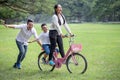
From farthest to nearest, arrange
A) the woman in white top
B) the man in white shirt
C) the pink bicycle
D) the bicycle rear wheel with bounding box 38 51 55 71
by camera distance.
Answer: the man in white shirt < the bicycle rear wheel with bounding box 38 51 55 71 < the woman in white top < the pink bicycle

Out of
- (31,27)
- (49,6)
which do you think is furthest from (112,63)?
(49,6)

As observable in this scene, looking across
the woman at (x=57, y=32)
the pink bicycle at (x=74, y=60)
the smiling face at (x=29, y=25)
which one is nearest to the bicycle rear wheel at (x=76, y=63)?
the pink bicycle at (x=74, y=60)

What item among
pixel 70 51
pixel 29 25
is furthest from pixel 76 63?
pixel 29 25

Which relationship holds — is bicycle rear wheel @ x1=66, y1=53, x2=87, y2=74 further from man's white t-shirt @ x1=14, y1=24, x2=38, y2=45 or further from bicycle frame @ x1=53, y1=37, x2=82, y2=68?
man's white t-shirt @ x1=14, y1=24, x2=38, y2=45

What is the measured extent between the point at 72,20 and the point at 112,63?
107 metres

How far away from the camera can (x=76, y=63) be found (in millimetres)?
8938

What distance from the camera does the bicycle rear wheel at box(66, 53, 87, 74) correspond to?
8805mm

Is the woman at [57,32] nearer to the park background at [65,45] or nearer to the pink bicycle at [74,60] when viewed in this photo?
the pink bicycle at [74,60]

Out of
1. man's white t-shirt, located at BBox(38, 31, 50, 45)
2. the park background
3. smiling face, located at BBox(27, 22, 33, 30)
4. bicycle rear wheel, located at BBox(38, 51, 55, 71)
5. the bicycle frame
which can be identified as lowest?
the park background

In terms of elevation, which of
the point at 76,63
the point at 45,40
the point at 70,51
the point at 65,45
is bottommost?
the point at 65,45

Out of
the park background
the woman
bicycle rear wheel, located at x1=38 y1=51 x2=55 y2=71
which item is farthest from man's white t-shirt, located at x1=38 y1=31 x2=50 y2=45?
→ the park background

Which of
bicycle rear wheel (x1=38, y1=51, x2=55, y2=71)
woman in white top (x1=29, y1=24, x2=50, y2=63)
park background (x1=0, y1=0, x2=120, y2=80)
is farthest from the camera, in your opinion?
bicycle rear wheel (x1=38, y1=51, x2=55, y2=71)

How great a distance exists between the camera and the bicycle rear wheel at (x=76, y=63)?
880 cm

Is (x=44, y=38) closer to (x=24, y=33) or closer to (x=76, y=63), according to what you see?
(x=24, y=33)
